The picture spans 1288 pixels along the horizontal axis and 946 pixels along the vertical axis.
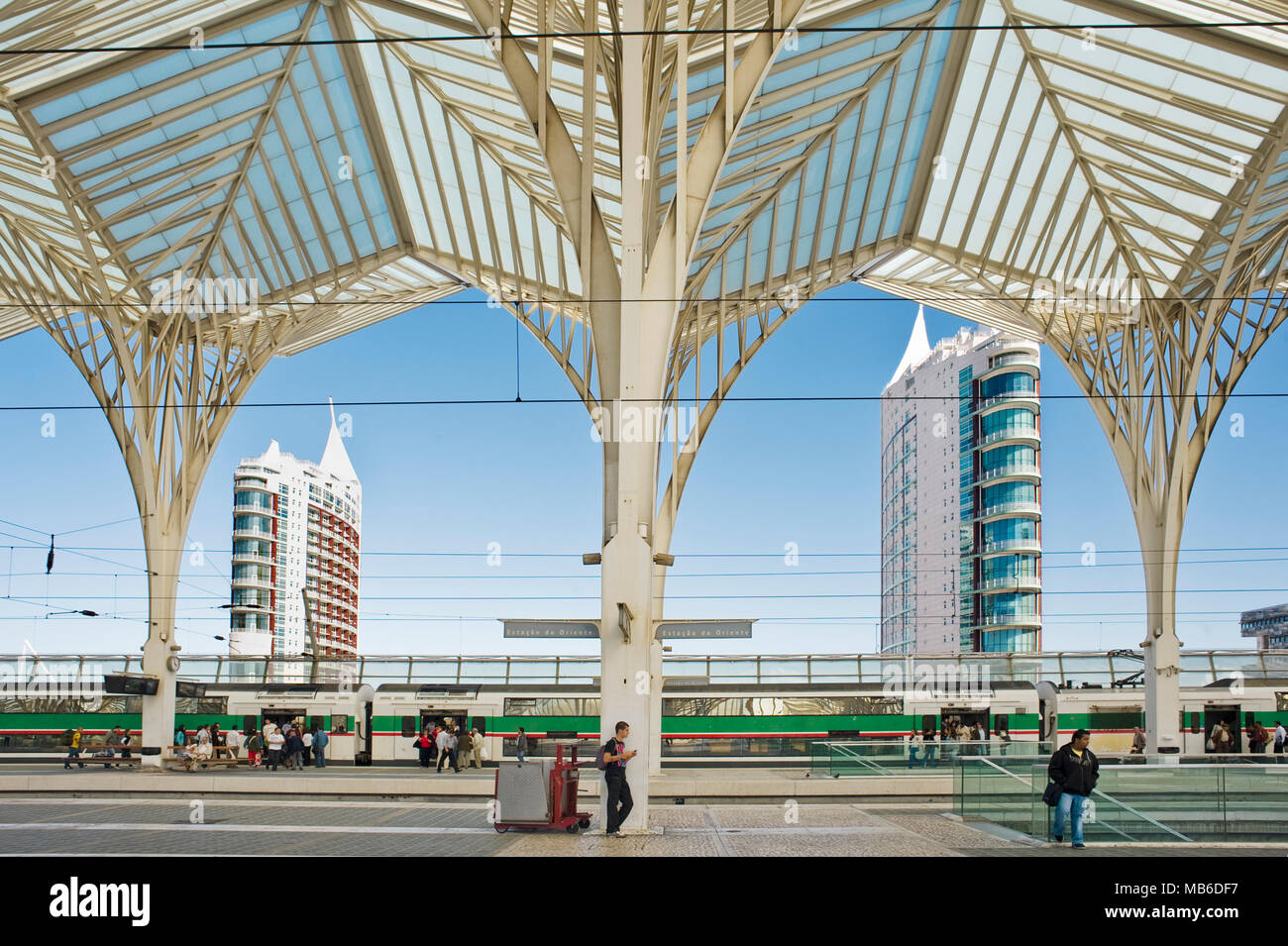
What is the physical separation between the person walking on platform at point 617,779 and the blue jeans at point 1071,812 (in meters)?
5.28

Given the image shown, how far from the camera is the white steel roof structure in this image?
2722 centimetres

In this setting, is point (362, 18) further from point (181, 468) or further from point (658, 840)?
point (658, 840)

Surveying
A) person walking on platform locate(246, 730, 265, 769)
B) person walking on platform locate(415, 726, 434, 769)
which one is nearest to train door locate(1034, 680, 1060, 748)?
person walking on platform locate(415, 726, 434, 769)

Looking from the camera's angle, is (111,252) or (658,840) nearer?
(658,840)

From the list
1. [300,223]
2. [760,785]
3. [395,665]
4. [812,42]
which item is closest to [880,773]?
[760,785]

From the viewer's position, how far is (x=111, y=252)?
105 ft

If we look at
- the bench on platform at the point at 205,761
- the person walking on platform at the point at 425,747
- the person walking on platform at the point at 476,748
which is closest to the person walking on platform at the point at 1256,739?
the person walking on platform at the point at 476,748

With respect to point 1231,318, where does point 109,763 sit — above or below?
below

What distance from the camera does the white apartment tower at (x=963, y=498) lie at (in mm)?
91688

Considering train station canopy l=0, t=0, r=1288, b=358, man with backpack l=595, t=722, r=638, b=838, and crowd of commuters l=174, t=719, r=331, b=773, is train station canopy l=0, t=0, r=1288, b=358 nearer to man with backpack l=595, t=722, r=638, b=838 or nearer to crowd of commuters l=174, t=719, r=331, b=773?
man with backpack l=595, t=722, r=638, b=838

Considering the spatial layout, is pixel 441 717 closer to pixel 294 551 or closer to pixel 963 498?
pixel 963 498

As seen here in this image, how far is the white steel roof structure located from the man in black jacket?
459 inches

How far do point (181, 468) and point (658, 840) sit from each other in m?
22.9

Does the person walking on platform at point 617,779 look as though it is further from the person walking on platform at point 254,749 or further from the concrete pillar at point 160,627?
the person walking on platform at point 254,749
